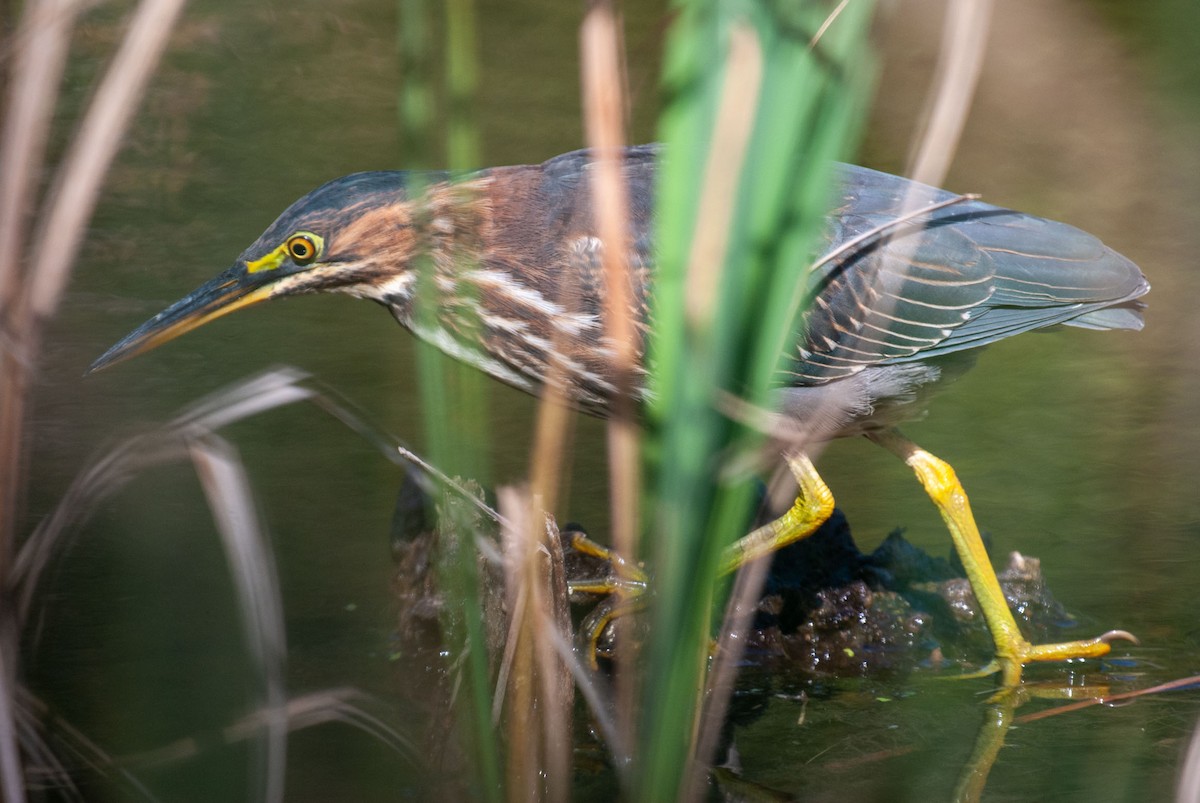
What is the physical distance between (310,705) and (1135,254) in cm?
521

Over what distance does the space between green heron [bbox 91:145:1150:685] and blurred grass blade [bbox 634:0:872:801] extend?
60.0 inches

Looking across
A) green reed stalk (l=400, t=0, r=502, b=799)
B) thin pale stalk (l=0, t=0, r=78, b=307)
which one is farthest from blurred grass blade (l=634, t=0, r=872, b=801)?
thin pale stalk (l=0, t=0, r=78, b=307)

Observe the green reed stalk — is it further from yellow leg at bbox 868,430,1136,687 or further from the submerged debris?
yellow leg at bbox 868,430,1136,687

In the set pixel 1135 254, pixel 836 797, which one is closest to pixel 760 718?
pixel 836 797

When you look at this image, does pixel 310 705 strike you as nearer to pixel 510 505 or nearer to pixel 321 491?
pixel 510 505

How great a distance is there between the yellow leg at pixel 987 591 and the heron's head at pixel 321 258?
144 cm

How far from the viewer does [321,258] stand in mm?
3365

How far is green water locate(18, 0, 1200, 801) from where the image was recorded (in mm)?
3012

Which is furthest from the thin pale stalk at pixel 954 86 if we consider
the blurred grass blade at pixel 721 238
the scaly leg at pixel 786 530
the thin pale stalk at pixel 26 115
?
the scaly leg at pixel 786 530

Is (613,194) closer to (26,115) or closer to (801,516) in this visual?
(26,115)

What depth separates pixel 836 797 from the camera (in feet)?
9.11

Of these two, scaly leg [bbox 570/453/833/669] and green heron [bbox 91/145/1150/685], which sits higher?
green heron [bbox 91/145/1150/685]

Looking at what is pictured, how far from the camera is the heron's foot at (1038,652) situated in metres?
3.44

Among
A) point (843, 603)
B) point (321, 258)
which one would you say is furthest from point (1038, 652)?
point (321, 258)
